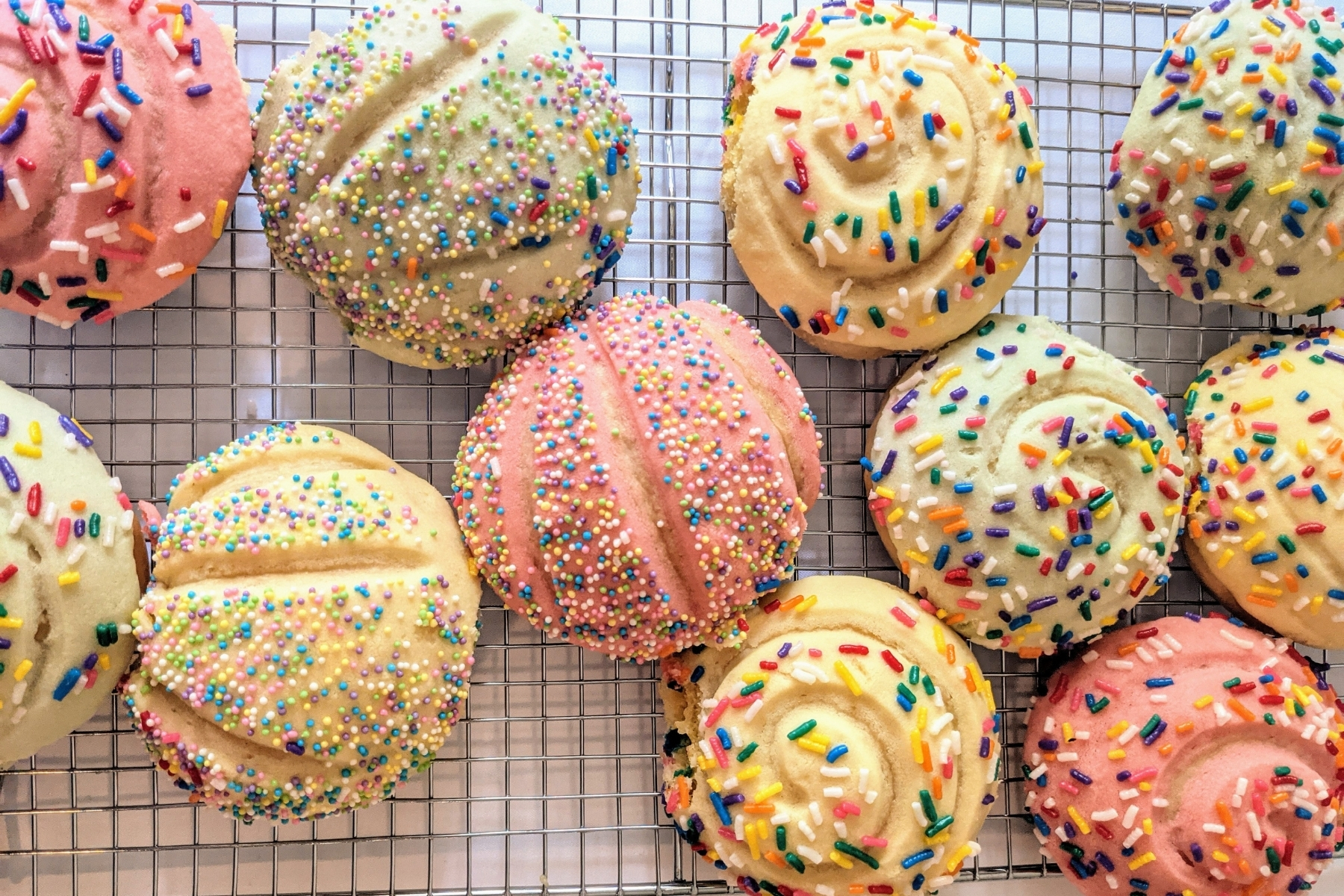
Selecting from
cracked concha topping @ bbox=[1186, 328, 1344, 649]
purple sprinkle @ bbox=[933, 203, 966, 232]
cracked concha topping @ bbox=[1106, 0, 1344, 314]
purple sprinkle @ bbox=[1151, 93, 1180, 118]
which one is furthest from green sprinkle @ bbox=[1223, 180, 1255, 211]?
purple sprinkle @ bbox=[933, 203, 966, 232]

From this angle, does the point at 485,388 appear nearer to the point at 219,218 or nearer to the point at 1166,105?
the point at 219,218

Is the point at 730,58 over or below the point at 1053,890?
over

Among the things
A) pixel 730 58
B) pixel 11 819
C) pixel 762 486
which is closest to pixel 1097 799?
pixel 762 486

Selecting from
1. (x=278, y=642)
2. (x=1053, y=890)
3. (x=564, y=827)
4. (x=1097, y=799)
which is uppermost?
(x=278, y=642)

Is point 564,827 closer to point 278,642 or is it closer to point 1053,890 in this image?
point 278,642

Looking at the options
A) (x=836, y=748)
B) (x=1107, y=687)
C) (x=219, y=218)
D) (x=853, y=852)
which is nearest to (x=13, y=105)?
(x=219, y=218)

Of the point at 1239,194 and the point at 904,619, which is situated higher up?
the point at 1239,194

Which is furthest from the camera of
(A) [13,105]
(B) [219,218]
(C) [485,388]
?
(C) [485,388]

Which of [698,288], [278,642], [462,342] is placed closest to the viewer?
[278,642]
